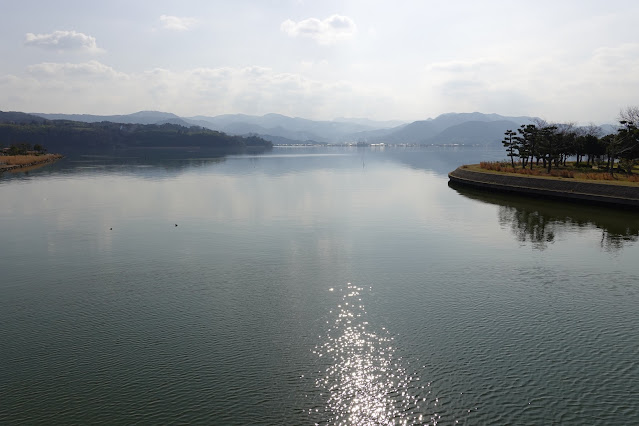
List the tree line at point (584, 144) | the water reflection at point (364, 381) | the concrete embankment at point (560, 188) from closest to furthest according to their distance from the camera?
the water reflection at point (364, 381)
the concrete embankment at point (560, 188)
the tree line at point (584, 144)

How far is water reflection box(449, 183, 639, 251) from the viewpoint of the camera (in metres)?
35.3

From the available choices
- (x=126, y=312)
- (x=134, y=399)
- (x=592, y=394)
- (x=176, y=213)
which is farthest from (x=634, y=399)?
(x=176, y=213)

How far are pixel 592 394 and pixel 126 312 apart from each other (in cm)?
1748

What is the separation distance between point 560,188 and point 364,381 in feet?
167

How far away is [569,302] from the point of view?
2067 cm

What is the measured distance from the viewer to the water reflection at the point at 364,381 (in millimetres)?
12242

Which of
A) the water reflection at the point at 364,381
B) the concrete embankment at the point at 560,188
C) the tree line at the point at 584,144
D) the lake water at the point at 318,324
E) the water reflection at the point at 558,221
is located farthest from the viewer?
the tree line at the point at 584,144

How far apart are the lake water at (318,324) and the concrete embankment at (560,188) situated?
37.9 feet

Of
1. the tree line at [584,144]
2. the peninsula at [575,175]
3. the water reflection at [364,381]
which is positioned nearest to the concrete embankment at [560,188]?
the peninsula at [575,175]

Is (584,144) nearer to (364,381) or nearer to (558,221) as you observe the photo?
(558,221)

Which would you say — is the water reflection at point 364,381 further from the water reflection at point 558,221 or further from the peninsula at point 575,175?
the peninsula at point 575,175

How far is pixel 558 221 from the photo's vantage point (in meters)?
43.2

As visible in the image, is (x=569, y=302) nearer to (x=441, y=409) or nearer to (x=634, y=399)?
(x=634, y=399)

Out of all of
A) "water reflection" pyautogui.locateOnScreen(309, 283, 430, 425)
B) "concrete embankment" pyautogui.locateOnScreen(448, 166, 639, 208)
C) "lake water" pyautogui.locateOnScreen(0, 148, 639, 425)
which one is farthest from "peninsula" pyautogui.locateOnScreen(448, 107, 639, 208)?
"water reflection" pyautogui.locateOnScreen(309, 283, 430, 425)
